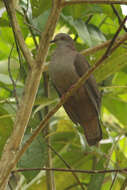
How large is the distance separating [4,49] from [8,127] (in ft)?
4.14

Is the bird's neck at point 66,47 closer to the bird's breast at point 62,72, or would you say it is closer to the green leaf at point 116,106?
the bird's breast at point 62,72

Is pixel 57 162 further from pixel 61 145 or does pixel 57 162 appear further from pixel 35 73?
pixel 35 73

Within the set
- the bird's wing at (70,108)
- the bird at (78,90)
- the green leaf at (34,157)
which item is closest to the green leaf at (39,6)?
the bird at (78,90)

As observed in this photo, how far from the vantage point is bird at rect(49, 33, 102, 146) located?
2807 millimetres

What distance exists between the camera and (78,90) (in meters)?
2.94

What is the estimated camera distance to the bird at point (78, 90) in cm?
281

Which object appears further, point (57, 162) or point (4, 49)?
point (4, 49)

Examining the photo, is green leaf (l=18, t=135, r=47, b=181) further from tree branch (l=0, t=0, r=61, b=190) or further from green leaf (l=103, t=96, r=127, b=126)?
green leaf (l=103, t=96, r=127, b=126)

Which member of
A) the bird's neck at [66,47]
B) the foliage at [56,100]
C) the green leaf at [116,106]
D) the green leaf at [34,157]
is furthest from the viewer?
the green leaf at [116,106]

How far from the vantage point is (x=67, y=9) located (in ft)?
9.18

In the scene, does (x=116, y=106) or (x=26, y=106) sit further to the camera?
(x=116, y=106)

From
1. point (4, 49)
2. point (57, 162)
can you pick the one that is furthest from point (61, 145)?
point (4, 49)

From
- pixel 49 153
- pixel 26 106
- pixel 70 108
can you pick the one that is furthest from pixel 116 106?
pixel 26 106

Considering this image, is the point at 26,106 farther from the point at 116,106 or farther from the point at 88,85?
the point at 116,106
